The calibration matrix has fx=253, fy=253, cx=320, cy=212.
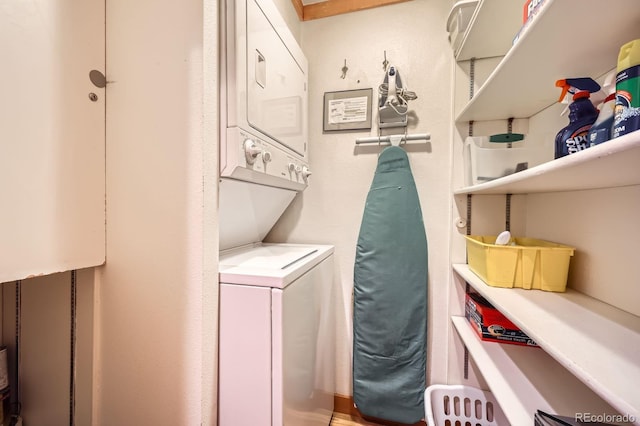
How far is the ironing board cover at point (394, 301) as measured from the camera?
1476 mm

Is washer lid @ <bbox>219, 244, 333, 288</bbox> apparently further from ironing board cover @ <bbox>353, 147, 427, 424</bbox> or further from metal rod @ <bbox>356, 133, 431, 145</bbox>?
metal rod @ <bbox>356, 133, 431, 145</bbox>

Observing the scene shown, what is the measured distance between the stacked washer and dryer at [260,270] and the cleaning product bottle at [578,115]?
3.02ft

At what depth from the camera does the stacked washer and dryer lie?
812mm

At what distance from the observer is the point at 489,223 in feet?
4.83

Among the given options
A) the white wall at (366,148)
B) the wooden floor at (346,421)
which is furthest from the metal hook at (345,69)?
the wooden floor at (346,421)

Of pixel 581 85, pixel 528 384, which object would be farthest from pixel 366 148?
pixel 528 384

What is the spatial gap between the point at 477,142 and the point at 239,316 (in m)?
1.41

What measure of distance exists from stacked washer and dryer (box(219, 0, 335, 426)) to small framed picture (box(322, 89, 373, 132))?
0.42 m

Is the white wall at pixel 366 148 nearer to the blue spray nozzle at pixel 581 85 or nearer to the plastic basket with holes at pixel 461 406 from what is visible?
the plastic basket with holes at pixel 461 406

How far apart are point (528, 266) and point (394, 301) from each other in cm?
68

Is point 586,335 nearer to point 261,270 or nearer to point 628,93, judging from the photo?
point 628,93

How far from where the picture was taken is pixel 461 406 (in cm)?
142

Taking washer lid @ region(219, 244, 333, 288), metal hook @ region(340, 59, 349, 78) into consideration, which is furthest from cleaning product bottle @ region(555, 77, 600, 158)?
metal hook @ region(340, 59, 349, 78)

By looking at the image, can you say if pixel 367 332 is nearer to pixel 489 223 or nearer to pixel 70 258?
pixel 489 223
